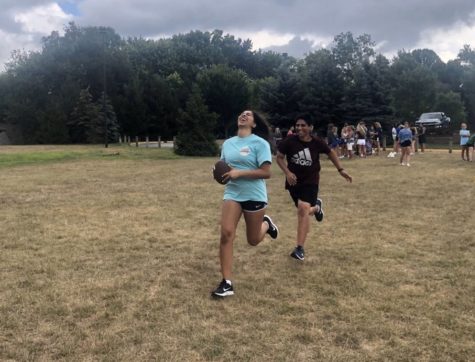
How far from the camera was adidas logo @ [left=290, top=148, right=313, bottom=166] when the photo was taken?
248 inches

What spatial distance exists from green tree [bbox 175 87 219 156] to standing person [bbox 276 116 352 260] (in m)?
24.2

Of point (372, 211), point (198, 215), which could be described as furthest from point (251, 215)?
point (372, 211)

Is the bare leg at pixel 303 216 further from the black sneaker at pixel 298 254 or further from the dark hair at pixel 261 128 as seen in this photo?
the dark hair at pixel 261 128

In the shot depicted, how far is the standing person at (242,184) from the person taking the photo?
4949 millimetres

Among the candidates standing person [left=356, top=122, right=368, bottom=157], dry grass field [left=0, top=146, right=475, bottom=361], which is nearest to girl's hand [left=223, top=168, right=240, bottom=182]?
dry grass field [left=0, top=146, right=475, bottom=361]

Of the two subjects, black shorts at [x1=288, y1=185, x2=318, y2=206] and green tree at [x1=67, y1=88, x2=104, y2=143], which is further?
green tree at [x1=67, y1=88, x2=104, y2=143]

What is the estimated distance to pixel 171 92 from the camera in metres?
59.1

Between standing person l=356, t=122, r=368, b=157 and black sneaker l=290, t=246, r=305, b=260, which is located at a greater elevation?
standing person l=356, t=122, r=368, b=157

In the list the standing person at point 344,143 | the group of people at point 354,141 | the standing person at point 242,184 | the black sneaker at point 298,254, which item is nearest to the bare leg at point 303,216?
the black sneaker at point 298,254

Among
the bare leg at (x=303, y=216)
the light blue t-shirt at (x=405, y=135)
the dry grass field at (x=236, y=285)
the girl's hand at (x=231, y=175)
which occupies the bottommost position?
the dry grass field at (x=236, y=285)

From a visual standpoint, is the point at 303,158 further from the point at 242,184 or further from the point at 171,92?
the point at 171,92

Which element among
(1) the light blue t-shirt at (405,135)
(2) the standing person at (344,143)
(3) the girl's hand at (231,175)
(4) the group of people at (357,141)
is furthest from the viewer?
(2) the standing person at (344,143)

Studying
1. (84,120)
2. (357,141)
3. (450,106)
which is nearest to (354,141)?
(357,141)

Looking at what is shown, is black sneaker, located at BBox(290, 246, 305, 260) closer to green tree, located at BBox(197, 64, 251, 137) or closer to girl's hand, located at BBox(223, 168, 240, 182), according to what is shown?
girl's hand, located at BBox(223, 168, 240, 182)
